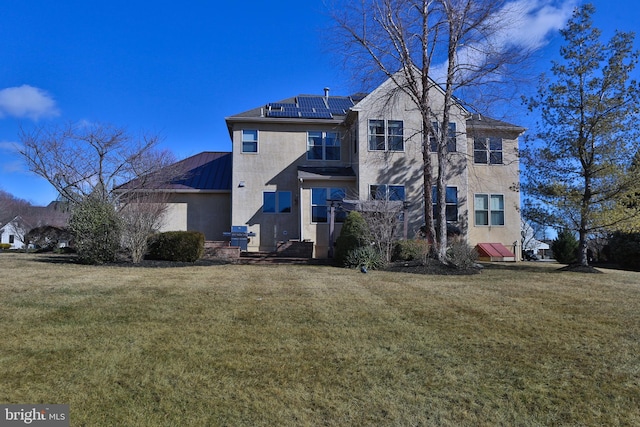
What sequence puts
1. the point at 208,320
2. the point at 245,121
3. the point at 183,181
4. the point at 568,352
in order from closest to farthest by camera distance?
the point at 568,352, the point at 208,320, the point at 245,121, the point at 183,181

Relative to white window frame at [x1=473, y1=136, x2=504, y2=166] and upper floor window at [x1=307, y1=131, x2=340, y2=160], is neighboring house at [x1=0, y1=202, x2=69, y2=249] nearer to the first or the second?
upper floor window at [x1=307, y1=131, x2=340, y2=160]

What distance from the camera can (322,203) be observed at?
18.2 meters

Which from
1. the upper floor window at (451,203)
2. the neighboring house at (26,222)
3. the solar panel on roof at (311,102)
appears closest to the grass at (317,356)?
the upper floor window at (451,203)

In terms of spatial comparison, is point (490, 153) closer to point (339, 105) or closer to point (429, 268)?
point (339, 105)

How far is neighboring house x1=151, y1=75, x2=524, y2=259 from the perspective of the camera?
17.9 metres

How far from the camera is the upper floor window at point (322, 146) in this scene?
19391mm

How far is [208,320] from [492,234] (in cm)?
1631

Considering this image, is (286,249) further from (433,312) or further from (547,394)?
(547,394)

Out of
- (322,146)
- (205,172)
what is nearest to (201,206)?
(205,172)

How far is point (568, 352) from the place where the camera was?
15.8 feet

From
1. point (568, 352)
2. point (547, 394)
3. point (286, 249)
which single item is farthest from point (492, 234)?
point (547, 394)

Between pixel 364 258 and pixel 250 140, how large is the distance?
9011 mm

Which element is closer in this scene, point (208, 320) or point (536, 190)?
point (208, 320)

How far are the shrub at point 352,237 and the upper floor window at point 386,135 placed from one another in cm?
540
